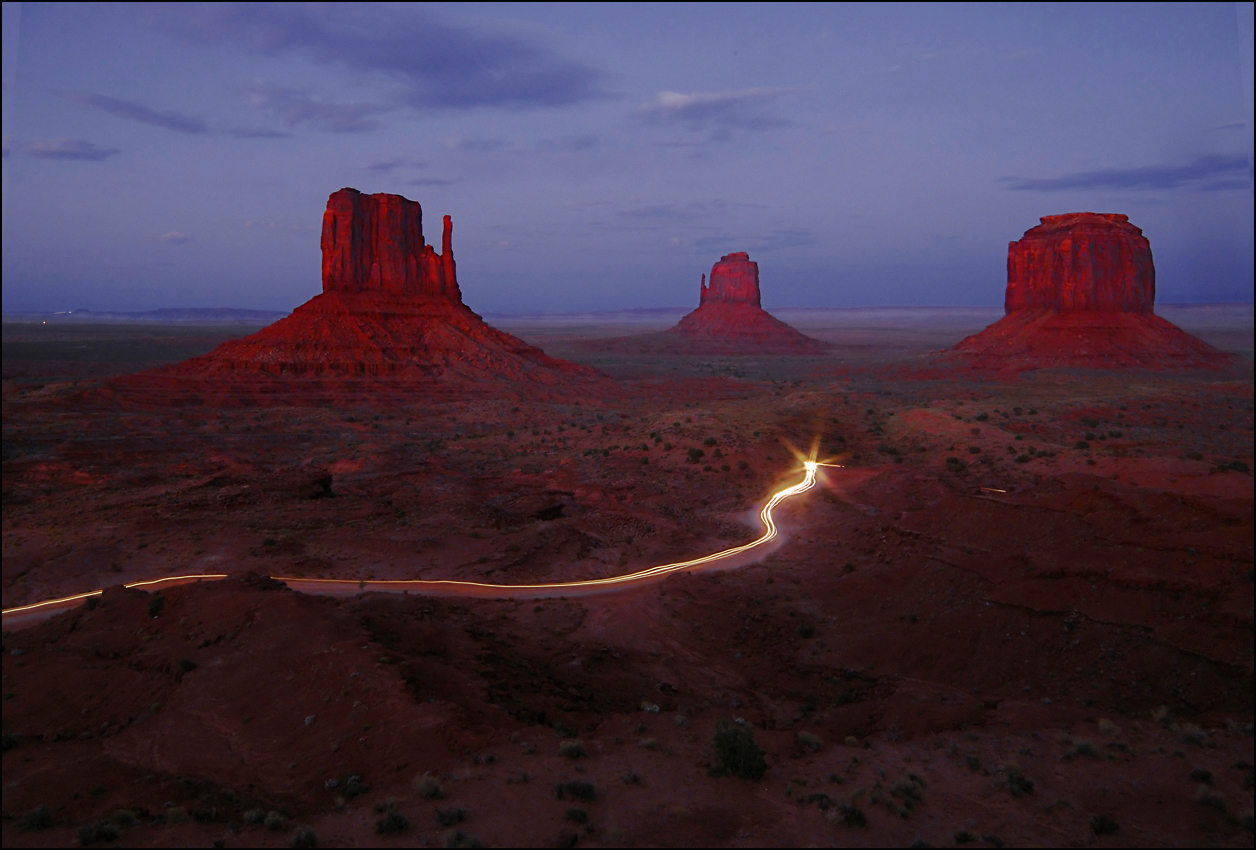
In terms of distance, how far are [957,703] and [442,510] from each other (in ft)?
74.2

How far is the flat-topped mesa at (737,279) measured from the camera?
573 feet

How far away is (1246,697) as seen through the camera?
13.6m

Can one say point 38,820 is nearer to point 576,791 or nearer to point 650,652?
point 576,791

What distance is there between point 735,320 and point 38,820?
16921cm

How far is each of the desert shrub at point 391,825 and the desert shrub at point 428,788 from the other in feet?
2.76

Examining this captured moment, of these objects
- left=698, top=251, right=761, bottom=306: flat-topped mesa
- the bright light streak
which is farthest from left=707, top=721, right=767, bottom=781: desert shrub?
left=698, top=251, right=761, bottom=306: flat-topped mesa

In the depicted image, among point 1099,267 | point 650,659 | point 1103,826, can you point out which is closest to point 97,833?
point 650,659

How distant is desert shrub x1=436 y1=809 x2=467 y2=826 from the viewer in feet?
32.3

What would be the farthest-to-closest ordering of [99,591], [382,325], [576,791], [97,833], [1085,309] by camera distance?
[1085,309] < [382,325] < [99,591] < [576,791] < [97,833]

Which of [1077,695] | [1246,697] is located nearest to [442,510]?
[1077,695]

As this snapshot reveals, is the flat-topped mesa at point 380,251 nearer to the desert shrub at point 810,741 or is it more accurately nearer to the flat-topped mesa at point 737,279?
the desert shrub at point 810,741

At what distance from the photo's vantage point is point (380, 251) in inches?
3255

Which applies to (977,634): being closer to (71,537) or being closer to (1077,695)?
(1077,695)

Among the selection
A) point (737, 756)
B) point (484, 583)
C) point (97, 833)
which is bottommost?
point (484, 583)
